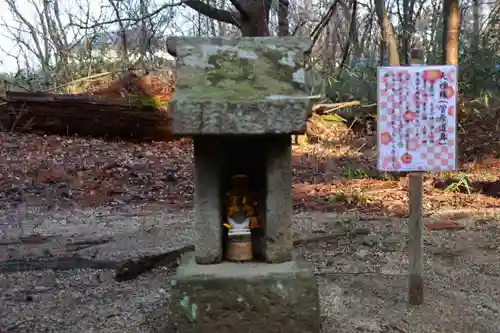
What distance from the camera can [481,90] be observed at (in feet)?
30.3

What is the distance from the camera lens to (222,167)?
291 cm

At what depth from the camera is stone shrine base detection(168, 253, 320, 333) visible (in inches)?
103

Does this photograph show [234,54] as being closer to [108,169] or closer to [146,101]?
[108,169]

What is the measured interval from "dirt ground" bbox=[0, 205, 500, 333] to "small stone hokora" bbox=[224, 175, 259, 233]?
0.66 m

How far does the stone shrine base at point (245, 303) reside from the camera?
8.61 ft

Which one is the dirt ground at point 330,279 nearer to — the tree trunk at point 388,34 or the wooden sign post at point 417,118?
the wooden sign post at point 417,118

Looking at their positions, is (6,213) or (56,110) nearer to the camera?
(6,213)

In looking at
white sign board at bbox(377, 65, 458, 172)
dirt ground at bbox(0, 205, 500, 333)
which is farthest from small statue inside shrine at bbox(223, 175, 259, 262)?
white sign board at bbox(377, 65, 458, 172)

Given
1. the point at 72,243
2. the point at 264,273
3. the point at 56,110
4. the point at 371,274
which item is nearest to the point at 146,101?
the point at 56,110

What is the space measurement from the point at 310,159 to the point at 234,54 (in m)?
6.20

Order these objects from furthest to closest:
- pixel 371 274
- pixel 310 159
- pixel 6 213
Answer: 1. pixel 310 159
2. pixel 6 213
3. pixel 371 274

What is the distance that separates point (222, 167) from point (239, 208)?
0.78 ft

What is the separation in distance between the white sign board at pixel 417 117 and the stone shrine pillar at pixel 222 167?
0.59m

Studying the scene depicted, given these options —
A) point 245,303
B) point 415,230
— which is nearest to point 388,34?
point 415,230
